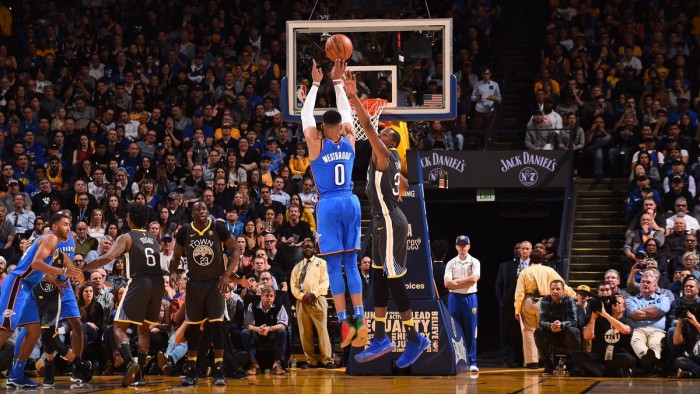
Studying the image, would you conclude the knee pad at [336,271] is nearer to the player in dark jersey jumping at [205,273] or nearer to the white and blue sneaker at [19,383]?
the player in dark jersey jumping at [205,273]

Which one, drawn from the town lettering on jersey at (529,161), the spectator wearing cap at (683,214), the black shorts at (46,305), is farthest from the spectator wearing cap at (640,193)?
the black shorts at (46,305)

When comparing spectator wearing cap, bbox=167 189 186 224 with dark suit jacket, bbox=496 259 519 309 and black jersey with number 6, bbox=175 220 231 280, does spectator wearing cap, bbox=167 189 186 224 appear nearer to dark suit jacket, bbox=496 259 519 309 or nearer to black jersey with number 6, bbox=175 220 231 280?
dark suit jacket, bbox=496 259 519 309

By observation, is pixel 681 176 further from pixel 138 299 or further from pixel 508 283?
pixel 138 299

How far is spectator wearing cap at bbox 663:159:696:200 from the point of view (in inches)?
738

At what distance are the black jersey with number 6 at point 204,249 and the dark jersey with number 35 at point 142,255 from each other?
0.34 metres

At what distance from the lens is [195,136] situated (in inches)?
856

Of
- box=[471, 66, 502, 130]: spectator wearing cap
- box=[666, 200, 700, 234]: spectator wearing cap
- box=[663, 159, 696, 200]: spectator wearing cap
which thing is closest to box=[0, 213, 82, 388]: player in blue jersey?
box=[666, 200, 700, 234]: spectator wearing cap

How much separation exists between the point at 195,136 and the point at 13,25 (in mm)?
6819

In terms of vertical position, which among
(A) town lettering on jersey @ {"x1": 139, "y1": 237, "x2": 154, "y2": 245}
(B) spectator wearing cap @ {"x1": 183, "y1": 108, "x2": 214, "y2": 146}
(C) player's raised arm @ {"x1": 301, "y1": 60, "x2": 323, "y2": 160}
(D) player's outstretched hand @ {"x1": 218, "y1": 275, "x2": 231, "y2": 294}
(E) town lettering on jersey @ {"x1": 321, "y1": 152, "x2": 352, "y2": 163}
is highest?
(B) spectator wearing cap @ {"x1": 183, "y1": 108, "x2": 214, "y2": 146}

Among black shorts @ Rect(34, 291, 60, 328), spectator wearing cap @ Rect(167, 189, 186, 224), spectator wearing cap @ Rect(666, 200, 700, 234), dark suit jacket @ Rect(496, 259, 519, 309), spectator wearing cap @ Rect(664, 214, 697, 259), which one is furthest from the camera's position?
spectator wearing cap @ Rect(167, 189, 186, 224)

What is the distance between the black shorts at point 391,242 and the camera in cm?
1042

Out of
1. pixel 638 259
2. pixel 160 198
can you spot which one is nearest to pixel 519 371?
pixel 638 259

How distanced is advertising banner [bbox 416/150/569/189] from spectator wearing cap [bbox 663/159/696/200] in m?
2.08

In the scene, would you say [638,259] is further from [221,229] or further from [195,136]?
[195,136]
